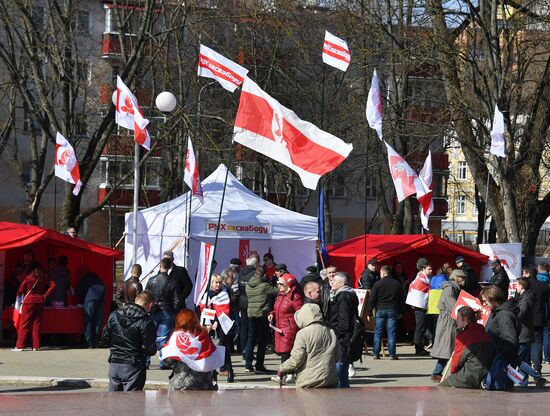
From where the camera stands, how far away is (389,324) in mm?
19781

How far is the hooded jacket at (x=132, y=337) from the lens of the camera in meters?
11.5

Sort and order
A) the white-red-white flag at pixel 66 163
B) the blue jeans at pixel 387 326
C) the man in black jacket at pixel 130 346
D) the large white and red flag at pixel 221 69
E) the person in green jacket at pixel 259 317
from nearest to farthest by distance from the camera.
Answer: the man in black jacket at pixel 130 346 → the person in green jacket at pixel 259 317 → the large white and red flag at pixel 221 69 → the blue jeans at pixel 387 326 → the white-red-white flag at pixel 66 163

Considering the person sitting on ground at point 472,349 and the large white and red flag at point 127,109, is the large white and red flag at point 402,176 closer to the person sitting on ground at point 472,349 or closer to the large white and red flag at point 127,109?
the large white and red flag at point 127,109

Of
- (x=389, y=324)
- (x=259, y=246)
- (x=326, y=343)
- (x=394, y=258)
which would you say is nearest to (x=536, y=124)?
(x=394, y=258)

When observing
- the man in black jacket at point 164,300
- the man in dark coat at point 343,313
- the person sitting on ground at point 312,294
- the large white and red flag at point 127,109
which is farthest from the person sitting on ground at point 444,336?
the large white and red flag at point 127,109

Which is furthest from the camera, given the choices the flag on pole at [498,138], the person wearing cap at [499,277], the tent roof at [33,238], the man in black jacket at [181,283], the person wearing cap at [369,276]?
the flag on pole at [498,138]

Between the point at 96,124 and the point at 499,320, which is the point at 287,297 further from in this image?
the point at 96,124

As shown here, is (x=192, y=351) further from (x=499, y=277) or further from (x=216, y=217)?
(x=499, y=277)

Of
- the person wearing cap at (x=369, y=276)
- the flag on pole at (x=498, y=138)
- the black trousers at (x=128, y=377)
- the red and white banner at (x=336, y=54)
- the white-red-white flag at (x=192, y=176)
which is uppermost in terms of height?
the red and white banner at (x=336, y=54)

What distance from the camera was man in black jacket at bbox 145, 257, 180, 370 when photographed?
57.4 feet

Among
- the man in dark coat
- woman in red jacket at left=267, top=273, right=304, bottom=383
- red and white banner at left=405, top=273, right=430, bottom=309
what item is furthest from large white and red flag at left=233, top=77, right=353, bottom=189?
red and white banner at left=405, top=273, right=430, bottom=309

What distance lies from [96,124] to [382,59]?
619 inches

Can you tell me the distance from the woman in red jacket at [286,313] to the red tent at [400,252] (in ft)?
23.3

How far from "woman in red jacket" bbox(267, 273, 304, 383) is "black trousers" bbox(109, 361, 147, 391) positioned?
4.29 metres
